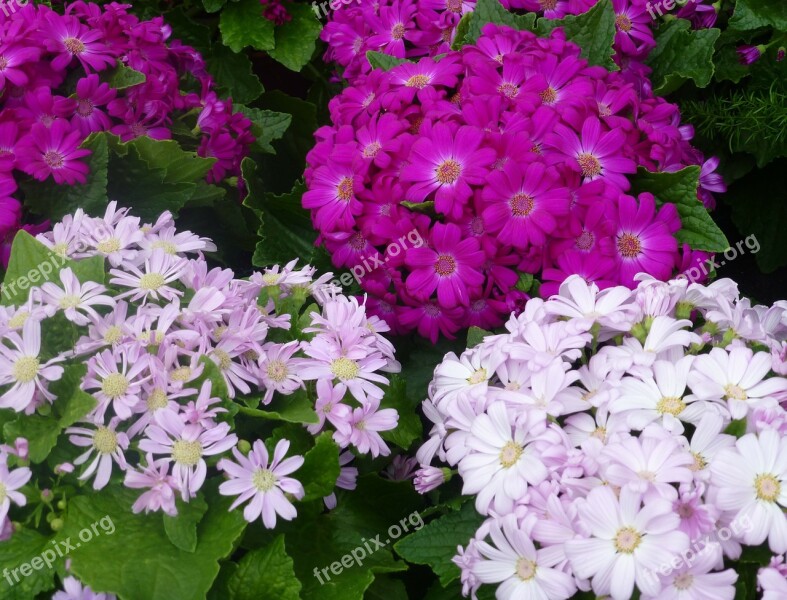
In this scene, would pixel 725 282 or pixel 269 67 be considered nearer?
pixel 725 282

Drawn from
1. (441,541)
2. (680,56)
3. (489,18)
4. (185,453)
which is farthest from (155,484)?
(680,56)

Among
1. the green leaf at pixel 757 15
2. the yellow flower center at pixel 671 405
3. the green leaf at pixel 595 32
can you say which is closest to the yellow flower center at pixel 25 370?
the yellow flower center at pixel 671 405

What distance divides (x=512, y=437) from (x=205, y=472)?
1.46 feet

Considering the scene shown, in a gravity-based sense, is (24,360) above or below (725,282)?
above

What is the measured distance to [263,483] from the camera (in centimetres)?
125

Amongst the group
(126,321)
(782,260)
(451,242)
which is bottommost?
(782,260)

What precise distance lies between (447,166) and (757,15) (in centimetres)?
101

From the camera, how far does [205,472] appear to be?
47.6 inches

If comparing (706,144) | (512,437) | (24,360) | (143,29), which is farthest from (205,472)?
(706,144)

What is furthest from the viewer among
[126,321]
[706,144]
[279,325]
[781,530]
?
[706,144]

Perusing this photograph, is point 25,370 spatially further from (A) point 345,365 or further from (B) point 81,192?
(B) point 81,192

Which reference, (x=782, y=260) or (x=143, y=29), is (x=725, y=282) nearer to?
(x=782, y=260)

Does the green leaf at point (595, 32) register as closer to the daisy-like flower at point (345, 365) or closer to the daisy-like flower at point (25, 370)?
the daisy-like flower at point (345, 365)

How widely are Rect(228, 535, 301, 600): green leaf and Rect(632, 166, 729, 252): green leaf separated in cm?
104
